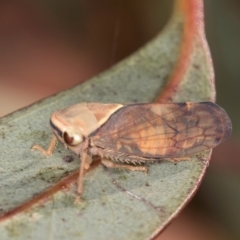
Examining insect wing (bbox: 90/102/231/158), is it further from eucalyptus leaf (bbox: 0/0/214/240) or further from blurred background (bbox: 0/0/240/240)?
blurred background (bbox: 0/0/240/240)

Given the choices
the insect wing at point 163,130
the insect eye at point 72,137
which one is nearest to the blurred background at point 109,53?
the insect wing at point 163,130

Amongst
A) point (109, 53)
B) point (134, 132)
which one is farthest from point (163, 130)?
point (109, 53)

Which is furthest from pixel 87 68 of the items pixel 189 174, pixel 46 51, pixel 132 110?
pixel 189 174

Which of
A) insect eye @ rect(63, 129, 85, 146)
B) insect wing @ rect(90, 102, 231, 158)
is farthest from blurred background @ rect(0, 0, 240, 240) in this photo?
insect eye @ rect(63, 129, 85, 146)

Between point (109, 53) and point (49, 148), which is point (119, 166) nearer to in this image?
point (49, 148)

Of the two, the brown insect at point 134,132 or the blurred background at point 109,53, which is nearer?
the brown insect at point 134,132

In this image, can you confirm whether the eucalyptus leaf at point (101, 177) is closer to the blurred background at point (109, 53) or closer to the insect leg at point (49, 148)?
the insect leg at point (49, 148)
